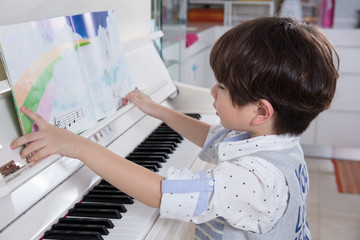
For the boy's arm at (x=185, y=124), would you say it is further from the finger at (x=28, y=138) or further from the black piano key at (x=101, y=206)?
the finger at (x=28, y=138)

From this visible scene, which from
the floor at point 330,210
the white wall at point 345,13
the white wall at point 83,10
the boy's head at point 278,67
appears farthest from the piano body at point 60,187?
the white wall at point 345,13

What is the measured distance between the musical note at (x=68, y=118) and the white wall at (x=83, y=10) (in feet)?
0.49

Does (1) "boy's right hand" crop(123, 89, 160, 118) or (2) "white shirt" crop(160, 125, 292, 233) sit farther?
(1) "boy's right hand" crop(123, 89, 160, 118)

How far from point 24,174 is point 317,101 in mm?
555

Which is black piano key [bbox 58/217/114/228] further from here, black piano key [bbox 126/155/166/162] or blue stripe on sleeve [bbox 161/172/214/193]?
black piano key [bbox 126/155/166/162]

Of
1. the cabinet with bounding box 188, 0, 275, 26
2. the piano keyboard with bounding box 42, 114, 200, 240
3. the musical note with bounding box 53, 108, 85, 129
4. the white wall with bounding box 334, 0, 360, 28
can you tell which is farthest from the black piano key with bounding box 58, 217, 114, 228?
the white wall with bounding box 334, 0, 360, 28

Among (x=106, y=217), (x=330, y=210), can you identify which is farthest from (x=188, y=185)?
(x=330, y=210)

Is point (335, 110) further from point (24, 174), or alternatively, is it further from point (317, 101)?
point (24, 174)

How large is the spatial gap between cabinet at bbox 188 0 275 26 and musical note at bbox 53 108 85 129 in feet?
8.84

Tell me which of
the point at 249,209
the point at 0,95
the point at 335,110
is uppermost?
the point at 0,95

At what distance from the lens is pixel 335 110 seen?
329 cm

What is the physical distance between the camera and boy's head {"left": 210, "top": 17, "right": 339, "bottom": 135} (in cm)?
87

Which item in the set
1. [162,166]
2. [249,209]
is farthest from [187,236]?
[249,209]

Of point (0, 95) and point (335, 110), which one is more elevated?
point (0, 95)
